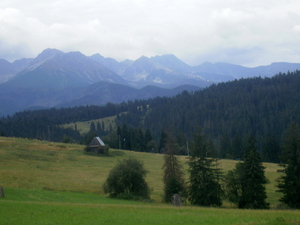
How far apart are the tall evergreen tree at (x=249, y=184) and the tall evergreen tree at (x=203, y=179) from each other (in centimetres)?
174

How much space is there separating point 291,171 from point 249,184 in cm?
579

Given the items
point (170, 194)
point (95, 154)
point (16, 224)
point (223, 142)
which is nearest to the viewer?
point (16, 224)

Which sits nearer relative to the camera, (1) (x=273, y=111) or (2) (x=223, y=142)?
(2) (x=223, y=142)

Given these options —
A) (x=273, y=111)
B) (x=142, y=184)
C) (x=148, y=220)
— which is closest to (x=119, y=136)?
(x=142, y=184)

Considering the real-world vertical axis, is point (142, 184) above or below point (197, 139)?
below

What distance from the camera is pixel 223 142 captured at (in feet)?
399

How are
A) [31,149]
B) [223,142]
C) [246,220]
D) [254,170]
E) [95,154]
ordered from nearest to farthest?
[246,220], [254,170], [31,149], [95,154], [223,142]

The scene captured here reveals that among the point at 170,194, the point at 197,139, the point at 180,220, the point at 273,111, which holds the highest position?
the point at 273,111

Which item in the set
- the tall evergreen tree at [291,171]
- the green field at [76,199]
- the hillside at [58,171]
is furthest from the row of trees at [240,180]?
the hillside at [58,171]

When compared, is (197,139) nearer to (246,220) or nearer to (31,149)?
(246,220)

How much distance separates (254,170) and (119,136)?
90711 mm

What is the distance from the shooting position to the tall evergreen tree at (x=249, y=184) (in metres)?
35.2

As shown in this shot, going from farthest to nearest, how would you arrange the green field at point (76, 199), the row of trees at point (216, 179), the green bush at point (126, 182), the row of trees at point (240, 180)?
the green bush at point (126, 182)
the row of trees at point (216, 179)
the row of trees at point (240, 180)
the green field at point (76, 199)

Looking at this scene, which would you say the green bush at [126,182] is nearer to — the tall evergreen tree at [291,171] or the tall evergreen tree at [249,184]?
the tall evergreen tree at [249,184]
